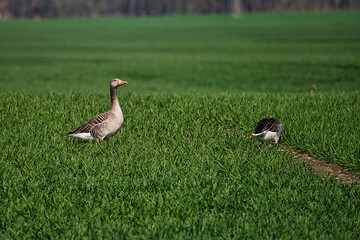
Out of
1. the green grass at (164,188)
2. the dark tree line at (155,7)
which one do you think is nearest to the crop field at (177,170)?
the green grass at (164,188)

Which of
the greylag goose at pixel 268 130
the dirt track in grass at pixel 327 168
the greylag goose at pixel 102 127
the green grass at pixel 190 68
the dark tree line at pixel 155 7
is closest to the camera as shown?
the dirt track in grass at pixel 327 168

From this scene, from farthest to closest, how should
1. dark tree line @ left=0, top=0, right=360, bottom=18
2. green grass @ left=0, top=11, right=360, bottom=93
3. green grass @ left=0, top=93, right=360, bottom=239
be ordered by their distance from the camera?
1. dark tree line @ left=0, top=0, right=360, bottom=18
2. green grass @ left=0, top=11, right=360, bottom=93
3. green grass @ left=0, top=93, right=360, bottom=239

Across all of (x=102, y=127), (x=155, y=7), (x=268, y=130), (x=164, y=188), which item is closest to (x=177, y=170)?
(x=164, y=188)

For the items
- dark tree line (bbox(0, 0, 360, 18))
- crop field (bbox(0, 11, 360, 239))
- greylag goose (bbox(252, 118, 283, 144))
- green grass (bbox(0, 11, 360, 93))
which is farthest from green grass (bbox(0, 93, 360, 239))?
dark tree line (bbox(0, 0, 360, 18))

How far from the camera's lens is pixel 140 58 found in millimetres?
40188

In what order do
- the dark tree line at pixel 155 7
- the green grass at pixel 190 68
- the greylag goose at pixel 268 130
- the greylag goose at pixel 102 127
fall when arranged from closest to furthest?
the greylag goose at pixel 268 130
the greylag goose at pixel 102 127
the green grass at pixel 190 68
the dark tree line at pixel 155 7

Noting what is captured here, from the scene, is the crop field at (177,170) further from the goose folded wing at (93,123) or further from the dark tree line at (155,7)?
the dark tree line at (155,7)

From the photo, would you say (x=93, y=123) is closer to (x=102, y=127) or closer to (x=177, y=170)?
(x=102, y=127)

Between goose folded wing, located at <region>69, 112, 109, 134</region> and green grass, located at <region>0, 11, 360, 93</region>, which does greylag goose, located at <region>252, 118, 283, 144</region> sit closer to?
goose folded wing, located at <region>69, 112, 109, 134</region>

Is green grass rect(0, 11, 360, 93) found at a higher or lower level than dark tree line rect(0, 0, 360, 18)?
lower

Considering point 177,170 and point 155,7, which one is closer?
point 177,170

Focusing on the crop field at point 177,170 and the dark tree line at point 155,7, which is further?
the dark tree line at point 155,7

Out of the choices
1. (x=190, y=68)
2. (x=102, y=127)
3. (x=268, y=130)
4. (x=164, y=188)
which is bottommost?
(x=190, y=68)

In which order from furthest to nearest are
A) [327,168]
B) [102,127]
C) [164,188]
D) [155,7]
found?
[155,7] → [102,127] → [327,168] → [164,188]
